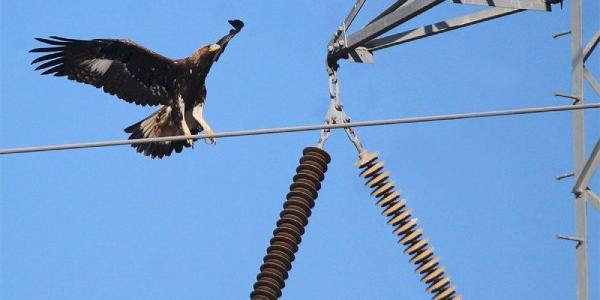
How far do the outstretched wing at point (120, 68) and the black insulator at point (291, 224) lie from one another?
4.67m

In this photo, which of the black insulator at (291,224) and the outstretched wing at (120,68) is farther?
the outstretched wing at (120,68)

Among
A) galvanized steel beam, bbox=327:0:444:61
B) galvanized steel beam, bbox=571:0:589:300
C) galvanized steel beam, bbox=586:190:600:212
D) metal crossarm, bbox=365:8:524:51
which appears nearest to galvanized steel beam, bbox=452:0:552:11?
metal crossarm, bbox=365:8:524:51

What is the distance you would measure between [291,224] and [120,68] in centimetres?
521

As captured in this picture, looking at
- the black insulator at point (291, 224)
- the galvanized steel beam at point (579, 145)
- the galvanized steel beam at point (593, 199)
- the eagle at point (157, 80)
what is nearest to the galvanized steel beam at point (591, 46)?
the galvanized steel beam at point (579, 145)

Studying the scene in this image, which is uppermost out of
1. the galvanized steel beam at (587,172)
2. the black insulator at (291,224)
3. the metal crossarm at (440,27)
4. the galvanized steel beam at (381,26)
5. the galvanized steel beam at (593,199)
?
the metal crossarm at (440,27)

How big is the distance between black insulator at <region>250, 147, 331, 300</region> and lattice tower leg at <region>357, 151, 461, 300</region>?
0.27 metres

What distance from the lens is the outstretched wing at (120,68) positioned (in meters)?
12.0

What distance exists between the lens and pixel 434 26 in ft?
29.4

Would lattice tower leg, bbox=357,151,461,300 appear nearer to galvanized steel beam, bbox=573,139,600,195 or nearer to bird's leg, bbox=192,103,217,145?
galvanized steel beam, bbox=573,139,600,195

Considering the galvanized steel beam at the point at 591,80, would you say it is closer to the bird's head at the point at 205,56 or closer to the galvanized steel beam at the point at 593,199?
the galvanized steel beam at the point at 593,199

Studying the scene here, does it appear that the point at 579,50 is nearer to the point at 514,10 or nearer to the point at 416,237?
the point at 514,10

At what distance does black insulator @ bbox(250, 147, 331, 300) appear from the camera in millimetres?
7359

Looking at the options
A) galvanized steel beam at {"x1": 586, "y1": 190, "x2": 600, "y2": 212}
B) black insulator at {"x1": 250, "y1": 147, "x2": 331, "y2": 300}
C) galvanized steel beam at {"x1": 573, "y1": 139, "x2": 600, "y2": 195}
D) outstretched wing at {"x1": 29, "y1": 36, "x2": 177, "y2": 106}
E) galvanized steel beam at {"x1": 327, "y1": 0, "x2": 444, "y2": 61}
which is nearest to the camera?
black insulator at {"x1": 250, "y1": 147, "x2": 331, "y2": 300}

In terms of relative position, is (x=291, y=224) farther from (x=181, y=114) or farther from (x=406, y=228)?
(x=181, y=114)
